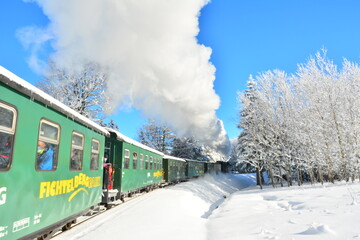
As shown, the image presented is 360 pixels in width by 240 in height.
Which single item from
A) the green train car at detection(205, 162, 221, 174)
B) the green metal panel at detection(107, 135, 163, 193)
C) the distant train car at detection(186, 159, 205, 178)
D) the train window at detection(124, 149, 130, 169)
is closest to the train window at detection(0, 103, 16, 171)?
the green metal panel at detection(107, 135, 163, 193)

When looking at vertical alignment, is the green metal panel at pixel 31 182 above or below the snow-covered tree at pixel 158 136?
below

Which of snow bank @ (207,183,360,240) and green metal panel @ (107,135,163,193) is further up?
green metal panel @ (107,135,163,193)

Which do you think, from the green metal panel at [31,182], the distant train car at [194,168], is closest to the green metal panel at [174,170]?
the distant train car at [194,168]

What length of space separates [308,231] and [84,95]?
790 inches

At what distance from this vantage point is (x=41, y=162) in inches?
185

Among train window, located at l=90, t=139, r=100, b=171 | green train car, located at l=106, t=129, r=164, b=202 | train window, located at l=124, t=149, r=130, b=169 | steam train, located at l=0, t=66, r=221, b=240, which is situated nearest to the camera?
steam train, located at l=0, t=66, r=221, b=240

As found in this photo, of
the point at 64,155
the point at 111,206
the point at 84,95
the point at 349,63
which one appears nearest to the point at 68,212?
the point at 64,155

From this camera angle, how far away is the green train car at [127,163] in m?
11.0

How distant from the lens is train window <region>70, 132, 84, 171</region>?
20.1 feet

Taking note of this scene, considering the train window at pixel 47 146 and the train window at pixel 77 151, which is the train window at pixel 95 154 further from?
the train window at pixel 47 146

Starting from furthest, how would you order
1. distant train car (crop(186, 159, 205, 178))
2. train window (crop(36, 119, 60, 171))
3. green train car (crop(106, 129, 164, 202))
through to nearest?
1. distant train car (crop(186, 159, 205, 178))
2. green train car (crop(106, 129, 164, 202))
3. train window (crop(36, 119, 60, 171))

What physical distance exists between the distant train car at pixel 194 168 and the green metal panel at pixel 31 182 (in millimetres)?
26965

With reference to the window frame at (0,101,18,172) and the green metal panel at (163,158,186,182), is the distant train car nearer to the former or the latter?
the green metal panel at (163,158,186,182)

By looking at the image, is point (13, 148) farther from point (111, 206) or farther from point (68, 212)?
point (111, 206)
